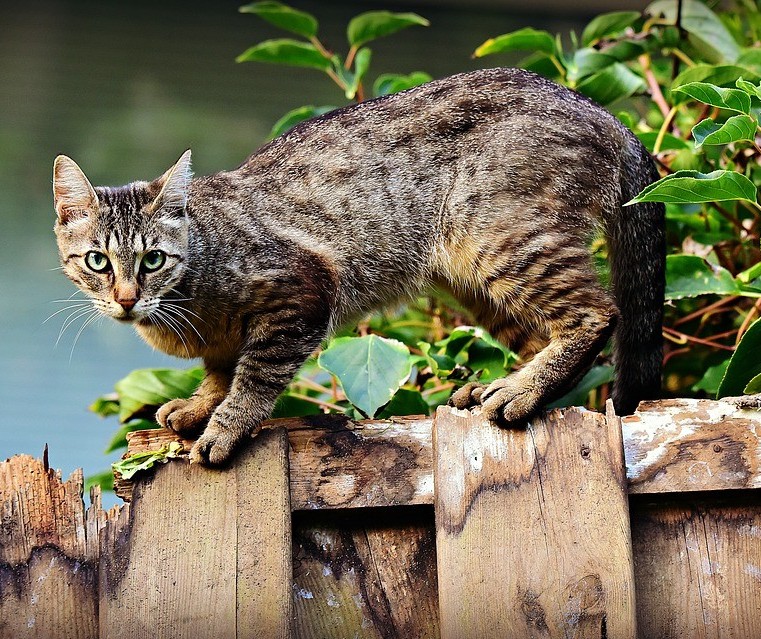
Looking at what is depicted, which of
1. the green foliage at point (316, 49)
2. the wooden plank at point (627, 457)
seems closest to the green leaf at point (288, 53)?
the green foliage at point (316, 49)

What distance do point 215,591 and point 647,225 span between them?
1627 millimetres

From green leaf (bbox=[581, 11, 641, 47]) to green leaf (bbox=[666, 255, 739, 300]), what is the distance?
1227 millimetres

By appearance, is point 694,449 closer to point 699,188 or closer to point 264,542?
point 699,188

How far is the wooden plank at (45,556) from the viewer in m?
1.97

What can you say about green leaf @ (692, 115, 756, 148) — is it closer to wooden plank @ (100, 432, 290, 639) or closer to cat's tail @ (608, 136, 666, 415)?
cat's tail @ (608, 136, 666, 415)

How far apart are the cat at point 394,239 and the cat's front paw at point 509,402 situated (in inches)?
0.6

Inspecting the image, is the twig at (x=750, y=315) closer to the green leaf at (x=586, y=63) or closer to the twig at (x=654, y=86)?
the twig at (x=654, y=86)

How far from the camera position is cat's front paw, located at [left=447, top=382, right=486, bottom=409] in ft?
8.40

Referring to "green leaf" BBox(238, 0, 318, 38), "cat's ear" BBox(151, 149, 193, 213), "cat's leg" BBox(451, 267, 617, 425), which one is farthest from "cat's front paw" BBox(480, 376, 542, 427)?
"green leaf" BBox(238, 0, 318, 38)

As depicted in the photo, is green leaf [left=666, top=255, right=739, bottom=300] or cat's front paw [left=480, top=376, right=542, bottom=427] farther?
green leaf [left=666, top=255, right=739, bottom=300]

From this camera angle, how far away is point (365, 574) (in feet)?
6.73

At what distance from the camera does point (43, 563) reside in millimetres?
1986

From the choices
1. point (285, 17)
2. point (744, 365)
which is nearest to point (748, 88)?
point (744, 365)

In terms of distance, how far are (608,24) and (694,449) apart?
2150mm
